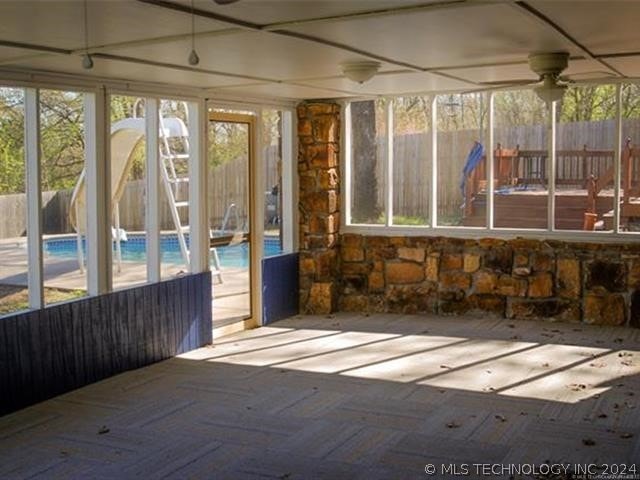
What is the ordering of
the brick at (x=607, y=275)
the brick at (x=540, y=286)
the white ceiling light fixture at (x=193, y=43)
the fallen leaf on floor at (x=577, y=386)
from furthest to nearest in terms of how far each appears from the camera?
the brick at (x=540, y=286)
the brick at (x=607, y=275)
the fallen leaf on floor at (x=577, y=386)
the white ceiling light fixture at (x=193, y=43)

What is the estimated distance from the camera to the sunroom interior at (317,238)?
390 centimetres

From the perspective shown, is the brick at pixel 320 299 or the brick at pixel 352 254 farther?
the brick at pixel 352 254

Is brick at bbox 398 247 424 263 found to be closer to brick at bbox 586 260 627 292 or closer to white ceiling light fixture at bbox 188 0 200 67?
brick at bbox 586 260 627 292

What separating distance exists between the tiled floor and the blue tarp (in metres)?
1.88

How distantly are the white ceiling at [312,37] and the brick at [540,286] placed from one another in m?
2.06

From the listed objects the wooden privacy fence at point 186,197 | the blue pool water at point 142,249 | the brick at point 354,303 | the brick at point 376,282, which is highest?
the wooden privacy fence at point 186,197

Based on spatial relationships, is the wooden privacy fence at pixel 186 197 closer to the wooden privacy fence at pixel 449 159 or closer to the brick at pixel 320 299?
the brick at pixel 320 299

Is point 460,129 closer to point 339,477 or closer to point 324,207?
point 324,207

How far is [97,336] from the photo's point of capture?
17.6 ft

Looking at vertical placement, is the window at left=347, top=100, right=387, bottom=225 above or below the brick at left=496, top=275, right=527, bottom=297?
above

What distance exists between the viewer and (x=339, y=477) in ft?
12.1

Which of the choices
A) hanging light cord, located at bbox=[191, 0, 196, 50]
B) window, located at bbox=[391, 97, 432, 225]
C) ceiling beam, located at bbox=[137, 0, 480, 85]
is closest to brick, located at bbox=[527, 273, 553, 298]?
window, located at bbox=[391, 97, 432, 225]

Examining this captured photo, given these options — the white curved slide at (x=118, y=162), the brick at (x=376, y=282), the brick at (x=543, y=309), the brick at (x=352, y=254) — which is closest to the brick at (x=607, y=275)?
the brick at (x=543, y=309)

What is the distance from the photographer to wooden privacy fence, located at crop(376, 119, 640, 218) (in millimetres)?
7531
